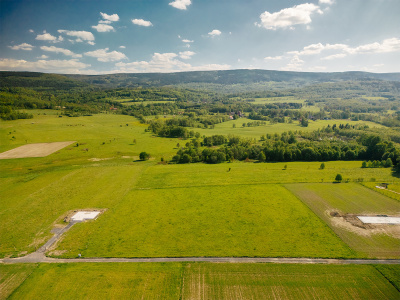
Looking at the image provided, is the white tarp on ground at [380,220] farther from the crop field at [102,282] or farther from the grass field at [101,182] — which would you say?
the crop field at [102,282]

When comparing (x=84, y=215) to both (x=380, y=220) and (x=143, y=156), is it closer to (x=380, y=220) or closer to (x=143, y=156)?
(x=143, y=156)

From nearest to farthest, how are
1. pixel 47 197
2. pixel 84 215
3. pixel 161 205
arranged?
pixel 84 215
pixel 161 205
pixel 47 197

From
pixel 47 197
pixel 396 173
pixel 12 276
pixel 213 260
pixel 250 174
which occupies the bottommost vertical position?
pixel 12 276

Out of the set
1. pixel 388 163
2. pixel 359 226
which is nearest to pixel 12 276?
pixel 359 226

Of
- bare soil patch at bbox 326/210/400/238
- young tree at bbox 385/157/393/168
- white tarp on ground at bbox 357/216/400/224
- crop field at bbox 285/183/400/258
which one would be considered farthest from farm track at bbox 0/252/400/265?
young tree at bbox 385/157/393/168

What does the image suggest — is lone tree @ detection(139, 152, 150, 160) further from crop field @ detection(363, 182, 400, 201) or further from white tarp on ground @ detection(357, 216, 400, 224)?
crop field @ detection(363, 182, 400, 201)

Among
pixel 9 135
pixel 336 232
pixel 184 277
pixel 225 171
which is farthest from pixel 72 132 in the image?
pixel 336 232
